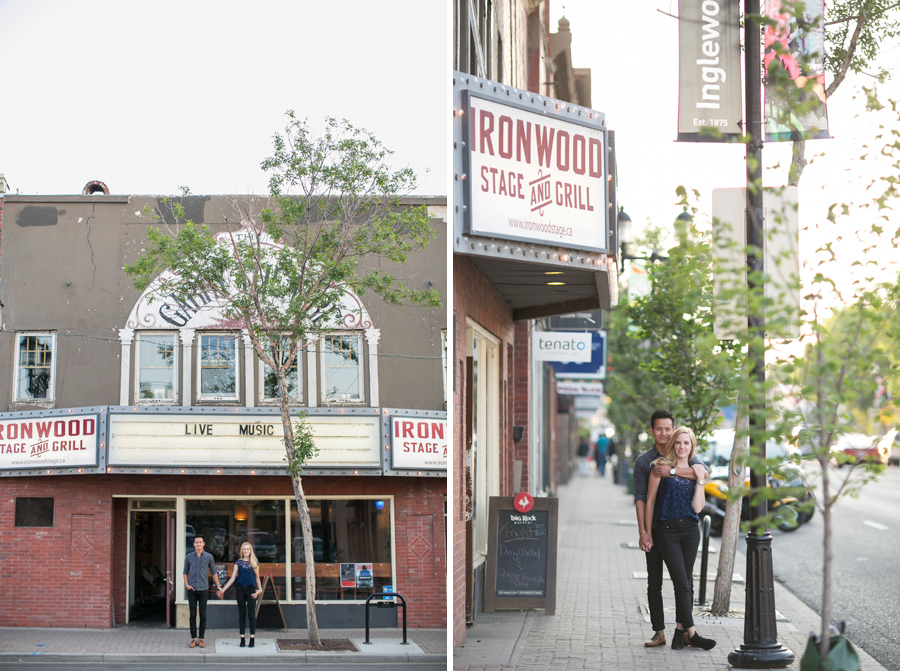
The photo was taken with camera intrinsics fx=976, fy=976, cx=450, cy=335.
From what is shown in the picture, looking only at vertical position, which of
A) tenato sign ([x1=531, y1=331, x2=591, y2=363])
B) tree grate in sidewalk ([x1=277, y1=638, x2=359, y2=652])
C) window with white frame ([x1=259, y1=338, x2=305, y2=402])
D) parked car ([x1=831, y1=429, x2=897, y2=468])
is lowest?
tree grate in sidewalk ([x1=277, y1=638, x2=359, y2=652])

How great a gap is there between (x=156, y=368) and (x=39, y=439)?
94cm

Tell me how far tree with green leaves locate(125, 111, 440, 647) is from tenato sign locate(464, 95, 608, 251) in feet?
1.72

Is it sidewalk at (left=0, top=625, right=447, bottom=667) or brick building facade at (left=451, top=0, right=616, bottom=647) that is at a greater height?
brick building facade at (left=451, top=0, right=616, bottom=647)

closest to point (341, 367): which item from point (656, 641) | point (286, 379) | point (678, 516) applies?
point (286, 379)

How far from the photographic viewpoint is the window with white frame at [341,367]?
6934 mm

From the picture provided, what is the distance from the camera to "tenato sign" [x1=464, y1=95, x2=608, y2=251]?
656 centimetres

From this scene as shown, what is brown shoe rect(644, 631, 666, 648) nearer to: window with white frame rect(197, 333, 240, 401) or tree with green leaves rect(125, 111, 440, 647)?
tree with green leaves rect(125, 111, 440, 647)

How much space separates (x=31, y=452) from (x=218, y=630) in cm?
179

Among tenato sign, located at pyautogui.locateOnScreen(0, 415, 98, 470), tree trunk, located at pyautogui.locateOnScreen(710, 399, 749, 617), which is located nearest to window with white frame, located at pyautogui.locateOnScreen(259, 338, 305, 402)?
tenato sign, located at pyautogui.locateOnScreen(0, 415, 98, 470)

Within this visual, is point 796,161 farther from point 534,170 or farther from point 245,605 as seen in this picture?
point 245,605

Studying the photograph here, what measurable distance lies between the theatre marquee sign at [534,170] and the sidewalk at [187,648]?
2.83m

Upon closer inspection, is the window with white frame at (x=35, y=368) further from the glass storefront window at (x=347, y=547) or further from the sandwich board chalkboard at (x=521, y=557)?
the sandwich board chalkboard at (x=521, y=557)

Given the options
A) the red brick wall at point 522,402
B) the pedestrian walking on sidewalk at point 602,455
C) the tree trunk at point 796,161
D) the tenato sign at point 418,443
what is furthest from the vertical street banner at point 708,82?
the pedestrian walking on sidewalk at point 602,455

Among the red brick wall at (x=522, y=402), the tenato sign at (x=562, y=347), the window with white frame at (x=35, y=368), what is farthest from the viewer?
the tenato sign at (x=562, y=347)
